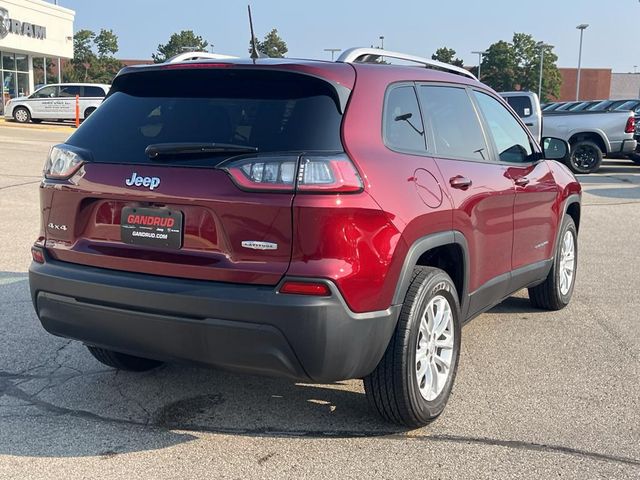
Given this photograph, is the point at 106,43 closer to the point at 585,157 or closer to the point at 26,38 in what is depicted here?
the point at 26,38

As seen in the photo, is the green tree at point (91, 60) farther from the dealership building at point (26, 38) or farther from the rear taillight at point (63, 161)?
the rear taillight at point (63, 161)

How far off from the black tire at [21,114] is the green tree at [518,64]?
4874 centimetres

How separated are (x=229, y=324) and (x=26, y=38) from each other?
36.9 m

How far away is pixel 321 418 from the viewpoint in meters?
3.72

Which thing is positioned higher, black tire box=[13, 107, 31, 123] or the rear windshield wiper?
the rear windshield wiper

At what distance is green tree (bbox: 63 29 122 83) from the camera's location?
6247cm

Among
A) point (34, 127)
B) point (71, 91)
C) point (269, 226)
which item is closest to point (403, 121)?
point (269, 226)

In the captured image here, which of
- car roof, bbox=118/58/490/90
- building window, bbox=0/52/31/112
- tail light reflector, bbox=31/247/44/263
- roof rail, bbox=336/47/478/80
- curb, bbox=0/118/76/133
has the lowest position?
curb, bbox=0/118/76/133

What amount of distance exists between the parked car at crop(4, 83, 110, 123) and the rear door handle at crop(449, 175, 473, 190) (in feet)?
91.2

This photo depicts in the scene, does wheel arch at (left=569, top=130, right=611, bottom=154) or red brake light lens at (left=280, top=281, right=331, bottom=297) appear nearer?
red brake light lens at (left=280, top=281, right=331, bottom=297)

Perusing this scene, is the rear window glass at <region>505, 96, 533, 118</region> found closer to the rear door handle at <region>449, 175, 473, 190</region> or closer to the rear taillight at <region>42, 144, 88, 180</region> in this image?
the rear door handle at <region>449, 175, 473, 190</region>

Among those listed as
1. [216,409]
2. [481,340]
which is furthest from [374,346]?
[481,340]

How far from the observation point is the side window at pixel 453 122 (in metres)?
3.94

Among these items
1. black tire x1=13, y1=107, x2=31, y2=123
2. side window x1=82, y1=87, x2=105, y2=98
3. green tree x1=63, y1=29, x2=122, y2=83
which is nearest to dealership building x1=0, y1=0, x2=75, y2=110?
black tire x1=13, y1=107, x2=31, y2=123
